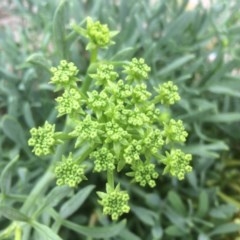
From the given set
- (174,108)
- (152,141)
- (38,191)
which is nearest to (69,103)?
(152,141)

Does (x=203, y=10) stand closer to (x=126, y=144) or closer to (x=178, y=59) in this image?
(x=178, y=59)

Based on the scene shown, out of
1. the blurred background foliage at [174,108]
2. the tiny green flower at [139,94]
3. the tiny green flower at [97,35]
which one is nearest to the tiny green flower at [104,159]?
the tiny green flower at [139,94]

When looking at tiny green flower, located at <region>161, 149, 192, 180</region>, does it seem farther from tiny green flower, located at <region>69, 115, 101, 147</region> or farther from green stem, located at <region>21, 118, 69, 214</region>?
green stem, located at <region>21, 118, 69, 214</region>

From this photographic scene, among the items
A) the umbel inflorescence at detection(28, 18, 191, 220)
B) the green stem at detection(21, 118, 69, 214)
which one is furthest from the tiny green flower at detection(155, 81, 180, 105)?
the green stem at detection(21, 118, 69, 214)

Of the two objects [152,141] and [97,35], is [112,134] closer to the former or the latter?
[152,141]

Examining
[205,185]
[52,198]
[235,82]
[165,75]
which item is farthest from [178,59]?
[52,198]

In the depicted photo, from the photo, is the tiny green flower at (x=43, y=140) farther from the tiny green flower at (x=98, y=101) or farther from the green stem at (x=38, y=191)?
the green stem at (x=38, y=191)
